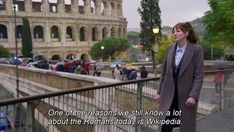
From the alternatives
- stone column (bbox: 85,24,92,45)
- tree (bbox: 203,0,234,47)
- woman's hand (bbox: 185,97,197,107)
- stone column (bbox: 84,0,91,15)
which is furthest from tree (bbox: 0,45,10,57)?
woman's hand (bbox: 185,97,197,107)

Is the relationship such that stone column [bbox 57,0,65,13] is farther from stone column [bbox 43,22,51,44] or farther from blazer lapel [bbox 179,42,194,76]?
blazer lapel [bbox 179,42,194,76]

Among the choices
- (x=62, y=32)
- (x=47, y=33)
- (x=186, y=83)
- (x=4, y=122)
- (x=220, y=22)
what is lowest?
(x=4, y=122)

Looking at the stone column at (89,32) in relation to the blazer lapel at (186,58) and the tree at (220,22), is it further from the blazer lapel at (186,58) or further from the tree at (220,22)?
the blazer lapel at (186,58)

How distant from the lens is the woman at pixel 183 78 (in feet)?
17.1

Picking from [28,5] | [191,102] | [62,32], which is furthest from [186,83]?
[62,32]

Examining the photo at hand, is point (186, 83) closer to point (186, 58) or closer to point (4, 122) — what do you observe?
point (186, 58)

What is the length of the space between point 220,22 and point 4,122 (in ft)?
99.5

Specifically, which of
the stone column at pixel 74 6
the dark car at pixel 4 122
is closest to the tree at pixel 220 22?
the dark car at pixel 4 122

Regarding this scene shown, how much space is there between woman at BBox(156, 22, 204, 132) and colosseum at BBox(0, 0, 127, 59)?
72.7 m

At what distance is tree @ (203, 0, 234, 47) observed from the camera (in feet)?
101

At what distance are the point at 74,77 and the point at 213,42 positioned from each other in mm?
19442

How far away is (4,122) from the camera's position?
4.74 metres

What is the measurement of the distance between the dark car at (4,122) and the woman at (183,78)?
6.97 feet

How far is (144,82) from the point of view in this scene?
7238 millimetres
